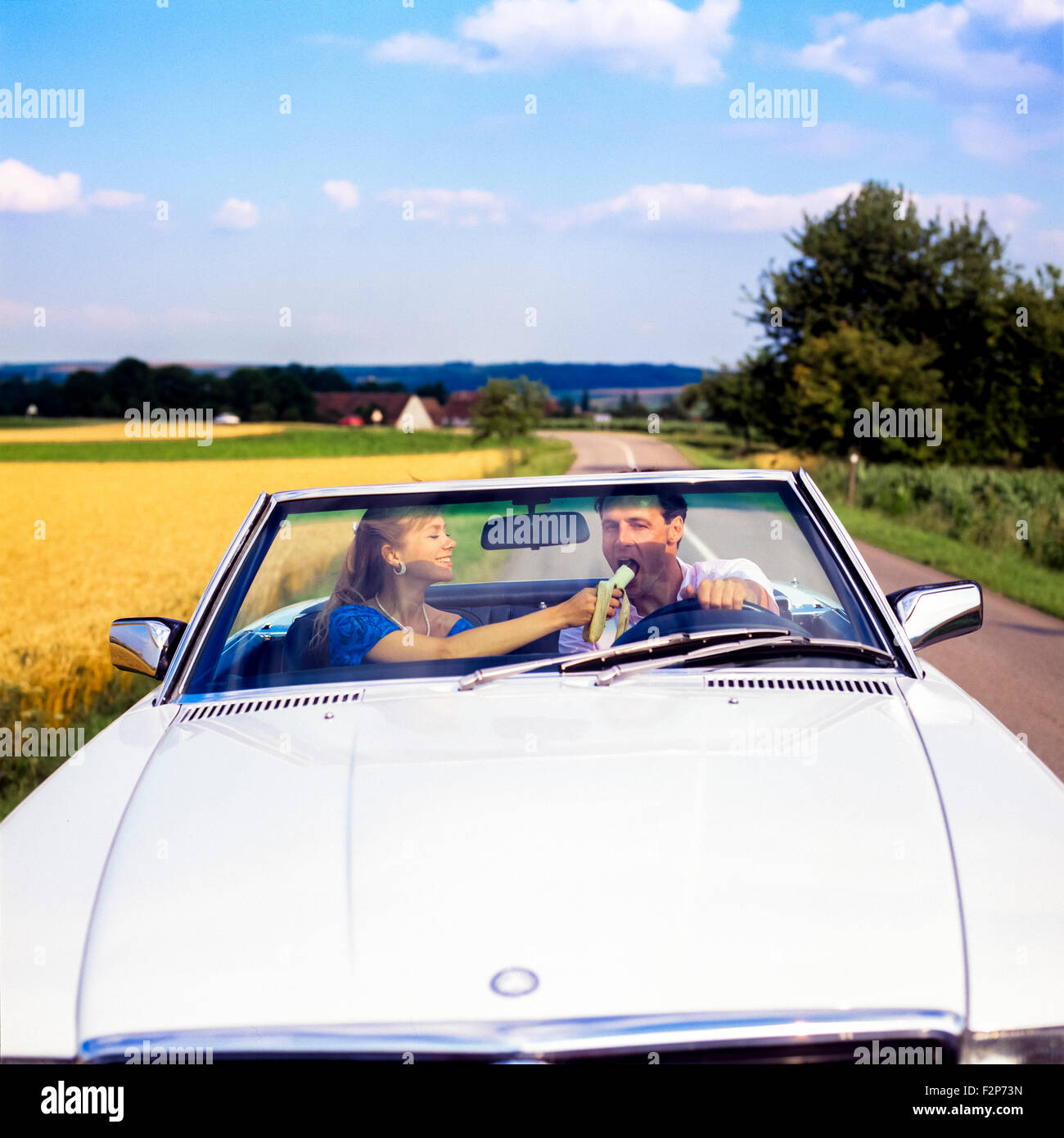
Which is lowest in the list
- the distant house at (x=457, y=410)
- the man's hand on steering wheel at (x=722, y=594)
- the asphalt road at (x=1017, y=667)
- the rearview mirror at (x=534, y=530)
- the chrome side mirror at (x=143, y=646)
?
the asphalt road at (x=1017, y=667)

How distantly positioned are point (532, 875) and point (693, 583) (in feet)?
5.61

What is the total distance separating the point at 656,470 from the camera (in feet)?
10.3

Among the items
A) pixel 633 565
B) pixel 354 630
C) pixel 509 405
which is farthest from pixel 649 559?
pixel 509 405

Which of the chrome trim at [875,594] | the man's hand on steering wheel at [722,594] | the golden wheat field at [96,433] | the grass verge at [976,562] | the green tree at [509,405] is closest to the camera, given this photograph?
the chrome trim at [875,594]

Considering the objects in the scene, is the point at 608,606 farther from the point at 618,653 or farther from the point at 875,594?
the point at 875,594

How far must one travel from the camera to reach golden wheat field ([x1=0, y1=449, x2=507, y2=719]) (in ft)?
26.8

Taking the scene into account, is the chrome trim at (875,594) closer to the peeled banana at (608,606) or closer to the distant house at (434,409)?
the peeled banana at (608,606)

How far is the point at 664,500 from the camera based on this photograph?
3.14 m

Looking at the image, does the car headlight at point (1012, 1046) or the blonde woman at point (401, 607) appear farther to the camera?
the blonde woman at point (401, 607)

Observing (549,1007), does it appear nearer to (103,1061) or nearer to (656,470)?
(103,1061)

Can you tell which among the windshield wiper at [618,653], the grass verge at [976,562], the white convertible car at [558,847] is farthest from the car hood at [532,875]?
the grass verge at [976,562]

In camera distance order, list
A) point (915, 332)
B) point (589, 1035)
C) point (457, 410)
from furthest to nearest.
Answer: point (457, 410) → point (915, 332) → point (589, 1035)

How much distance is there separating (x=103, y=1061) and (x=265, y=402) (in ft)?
416

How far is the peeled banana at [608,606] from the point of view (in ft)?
10.0
